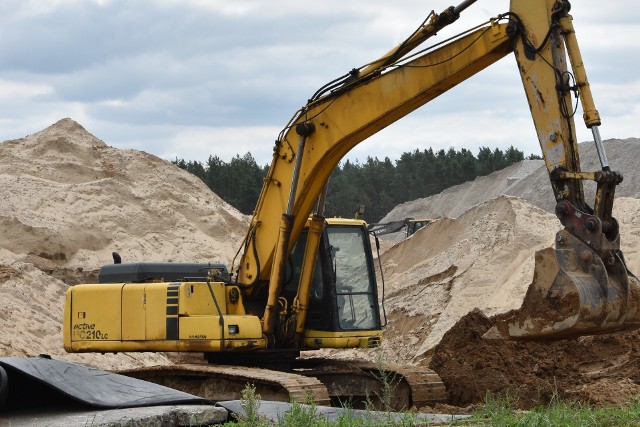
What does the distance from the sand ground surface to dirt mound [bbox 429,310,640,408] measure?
0.06 ft

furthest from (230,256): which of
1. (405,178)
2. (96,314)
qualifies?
(405,178)

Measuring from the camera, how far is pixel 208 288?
11.1 m

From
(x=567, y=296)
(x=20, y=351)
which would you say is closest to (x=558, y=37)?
(x=567, y=296)

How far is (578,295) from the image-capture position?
329 inches

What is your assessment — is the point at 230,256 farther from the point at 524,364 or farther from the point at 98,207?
the point at 524,364

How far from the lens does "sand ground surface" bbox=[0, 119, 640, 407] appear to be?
40.4 ft

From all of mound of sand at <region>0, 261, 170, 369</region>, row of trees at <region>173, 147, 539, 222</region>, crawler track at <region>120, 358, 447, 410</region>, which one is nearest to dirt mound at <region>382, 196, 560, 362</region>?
mound of sand at <region>0, 261, 170, 369</region>

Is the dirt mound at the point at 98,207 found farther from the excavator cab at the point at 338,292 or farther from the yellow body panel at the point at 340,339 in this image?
the yellow body panel at the point at 340,339

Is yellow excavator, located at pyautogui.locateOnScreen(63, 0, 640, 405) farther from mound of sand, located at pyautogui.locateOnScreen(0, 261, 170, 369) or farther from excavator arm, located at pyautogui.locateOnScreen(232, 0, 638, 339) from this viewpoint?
mound of sand, located at pyautogui.locateOnScreen(0, 261, 170, 369)

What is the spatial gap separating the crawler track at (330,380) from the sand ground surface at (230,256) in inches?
42.0

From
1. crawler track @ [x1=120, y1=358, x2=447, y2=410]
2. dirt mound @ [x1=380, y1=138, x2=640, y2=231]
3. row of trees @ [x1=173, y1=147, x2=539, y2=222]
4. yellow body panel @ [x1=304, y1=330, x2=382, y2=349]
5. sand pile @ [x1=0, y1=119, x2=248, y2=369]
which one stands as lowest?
crawler track @ [x1=120, y1=358, x2=447, y2=410]

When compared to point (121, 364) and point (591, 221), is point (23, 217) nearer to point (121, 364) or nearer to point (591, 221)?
point (121, 364)

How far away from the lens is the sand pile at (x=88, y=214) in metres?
23.2

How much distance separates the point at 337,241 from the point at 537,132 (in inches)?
118
